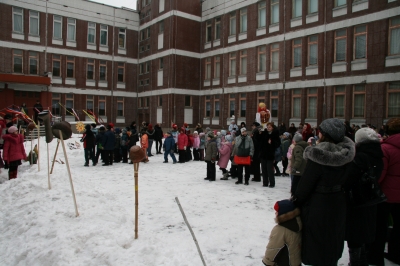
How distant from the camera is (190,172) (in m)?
13.1

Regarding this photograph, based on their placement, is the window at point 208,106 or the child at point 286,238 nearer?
the child at point 286,238

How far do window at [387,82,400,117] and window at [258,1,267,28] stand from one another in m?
11.2

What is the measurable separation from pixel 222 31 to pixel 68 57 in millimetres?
16247

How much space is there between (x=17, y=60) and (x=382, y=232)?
3465 cm

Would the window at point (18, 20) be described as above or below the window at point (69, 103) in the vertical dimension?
above

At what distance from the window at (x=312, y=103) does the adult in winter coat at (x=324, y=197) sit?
20.5m

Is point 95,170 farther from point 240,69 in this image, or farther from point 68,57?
point 68,57

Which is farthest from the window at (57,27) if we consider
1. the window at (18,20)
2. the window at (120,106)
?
the window at (120,106)

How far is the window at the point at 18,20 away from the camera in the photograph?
101ft

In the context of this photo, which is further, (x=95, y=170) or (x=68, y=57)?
(x=68, y=57)

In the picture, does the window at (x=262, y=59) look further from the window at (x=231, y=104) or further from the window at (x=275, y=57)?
the window at (x=231, y=104)

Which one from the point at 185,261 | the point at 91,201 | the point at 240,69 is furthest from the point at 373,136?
the point at 240,69

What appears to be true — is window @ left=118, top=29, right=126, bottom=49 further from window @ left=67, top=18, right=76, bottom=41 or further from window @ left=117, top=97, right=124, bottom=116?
window @ left=117, top=97, right=124, bottom=116

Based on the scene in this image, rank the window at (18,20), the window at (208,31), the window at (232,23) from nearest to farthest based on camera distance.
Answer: the window at (232,23)
the window at (18,20)
the window at (208,31)
